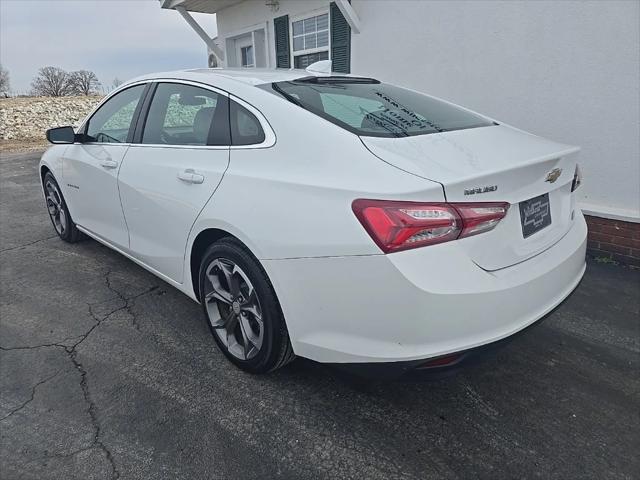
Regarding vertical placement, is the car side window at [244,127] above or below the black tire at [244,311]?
above

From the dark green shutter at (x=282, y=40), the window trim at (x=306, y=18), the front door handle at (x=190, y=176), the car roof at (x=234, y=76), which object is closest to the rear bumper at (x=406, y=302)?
the front door handle at (x=190, y=176)

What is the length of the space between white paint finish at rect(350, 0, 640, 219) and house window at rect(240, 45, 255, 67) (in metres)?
4.43

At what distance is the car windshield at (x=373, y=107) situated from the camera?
212 centimetres

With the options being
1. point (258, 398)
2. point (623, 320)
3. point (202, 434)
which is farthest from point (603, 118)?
point (202, 434)

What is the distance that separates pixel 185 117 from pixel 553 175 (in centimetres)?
208

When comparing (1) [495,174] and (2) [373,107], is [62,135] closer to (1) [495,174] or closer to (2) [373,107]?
(2) [373,107]

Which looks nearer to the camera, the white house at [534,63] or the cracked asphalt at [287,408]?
the cracked asphalt at [287,408]

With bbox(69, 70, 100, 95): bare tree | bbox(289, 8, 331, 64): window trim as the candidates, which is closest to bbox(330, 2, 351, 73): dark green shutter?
bbox(289, 8, 331, 64): window trim

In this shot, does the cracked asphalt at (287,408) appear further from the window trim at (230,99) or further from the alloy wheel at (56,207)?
the alloy wheel at (56,207)

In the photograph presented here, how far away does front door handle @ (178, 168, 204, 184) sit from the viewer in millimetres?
2385

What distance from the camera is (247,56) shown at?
9.29 meters

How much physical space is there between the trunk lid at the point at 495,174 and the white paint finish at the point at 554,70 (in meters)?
2.11

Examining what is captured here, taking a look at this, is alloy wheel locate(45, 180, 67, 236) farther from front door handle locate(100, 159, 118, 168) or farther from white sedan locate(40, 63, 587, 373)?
white sedan locate(40, 63, 587, 373)

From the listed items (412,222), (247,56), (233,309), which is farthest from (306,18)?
(412,222)
